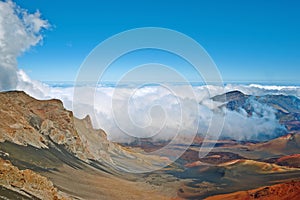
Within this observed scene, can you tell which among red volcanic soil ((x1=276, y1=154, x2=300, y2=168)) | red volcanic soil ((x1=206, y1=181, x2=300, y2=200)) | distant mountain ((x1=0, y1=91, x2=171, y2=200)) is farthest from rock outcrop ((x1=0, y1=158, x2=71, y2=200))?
red volcanic soil ((x1=276, y1=154, x2=300, y2=168))

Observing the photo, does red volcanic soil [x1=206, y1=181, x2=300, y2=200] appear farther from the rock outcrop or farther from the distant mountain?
the rock outcrop

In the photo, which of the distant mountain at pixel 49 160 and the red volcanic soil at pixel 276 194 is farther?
the red volcanic soil at pixel 276 194

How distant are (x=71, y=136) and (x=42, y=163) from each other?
33.8m

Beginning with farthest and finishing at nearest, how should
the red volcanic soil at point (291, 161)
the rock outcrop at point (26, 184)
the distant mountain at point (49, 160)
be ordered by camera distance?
the red volcanic soil at point (291, 161), the distant mountain at point (49, 160), the rock outcrop at point (26, 184)

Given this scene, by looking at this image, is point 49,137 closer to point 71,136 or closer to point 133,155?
point 71,136

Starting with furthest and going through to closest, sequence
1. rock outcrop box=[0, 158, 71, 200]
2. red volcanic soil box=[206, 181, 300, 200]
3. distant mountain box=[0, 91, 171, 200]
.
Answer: red volcanic soil box=[206, 181, 300, 200]
distant mountain box=[0, 91, 171, 200]
rock outcrop box=[0, 158, 71, 200]

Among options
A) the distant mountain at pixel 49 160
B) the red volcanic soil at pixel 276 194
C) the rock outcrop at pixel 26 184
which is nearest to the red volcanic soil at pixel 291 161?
the distant mountain at pixel 49 160

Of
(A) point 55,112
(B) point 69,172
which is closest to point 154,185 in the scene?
(B) point 69,172

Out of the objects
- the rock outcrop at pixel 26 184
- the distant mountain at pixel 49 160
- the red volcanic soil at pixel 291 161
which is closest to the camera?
the rock outcrop at pixel 26 184

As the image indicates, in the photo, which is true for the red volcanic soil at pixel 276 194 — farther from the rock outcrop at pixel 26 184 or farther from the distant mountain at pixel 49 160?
the rock outcrop at pixel 26 184

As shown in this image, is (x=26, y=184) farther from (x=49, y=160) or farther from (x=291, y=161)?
(x=291, y=161)

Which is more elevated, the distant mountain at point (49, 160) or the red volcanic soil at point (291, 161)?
the distant mountain at point (49, 160)

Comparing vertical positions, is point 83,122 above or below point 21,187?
above

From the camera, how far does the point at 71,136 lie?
117 metres
